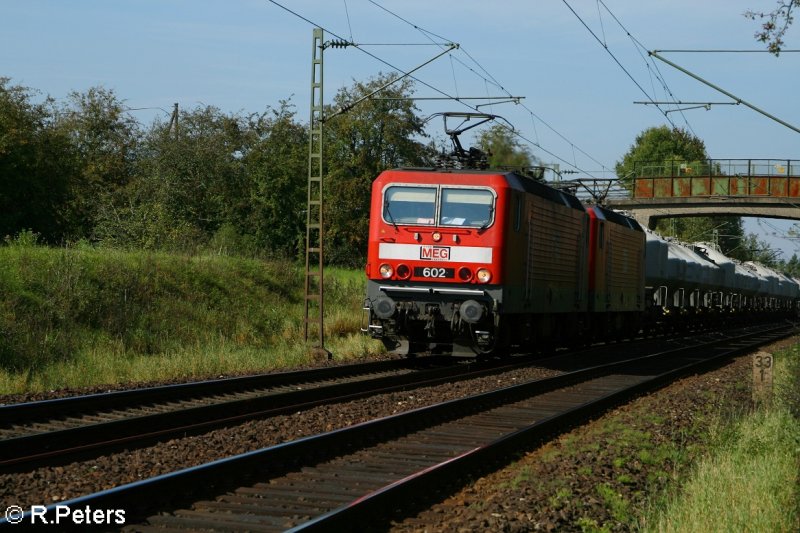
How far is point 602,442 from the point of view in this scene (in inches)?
397

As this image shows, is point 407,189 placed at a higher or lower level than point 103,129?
lower

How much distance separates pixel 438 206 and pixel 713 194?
3691cm

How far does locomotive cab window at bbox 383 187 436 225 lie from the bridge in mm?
31714

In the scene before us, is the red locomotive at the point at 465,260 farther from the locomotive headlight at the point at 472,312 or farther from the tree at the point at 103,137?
the tree at the point at 103,137

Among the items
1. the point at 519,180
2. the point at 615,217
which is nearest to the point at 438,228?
the point at 519,180

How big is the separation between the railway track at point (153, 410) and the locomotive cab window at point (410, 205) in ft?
8.63

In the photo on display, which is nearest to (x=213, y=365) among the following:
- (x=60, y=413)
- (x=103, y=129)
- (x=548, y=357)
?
(x=60, y=413)

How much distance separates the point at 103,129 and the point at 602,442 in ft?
146

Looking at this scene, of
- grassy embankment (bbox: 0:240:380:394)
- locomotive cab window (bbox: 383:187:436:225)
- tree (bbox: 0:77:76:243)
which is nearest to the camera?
grassy embankment (bbox: 0:240:380:394)

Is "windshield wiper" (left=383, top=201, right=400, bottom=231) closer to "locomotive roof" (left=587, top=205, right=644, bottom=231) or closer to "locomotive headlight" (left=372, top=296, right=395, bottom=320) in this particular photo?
"locomotive headlight" (left=372, top=296, right=395, bottom=320)

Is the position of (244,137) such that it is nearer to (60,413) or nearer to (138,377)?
(138,377)

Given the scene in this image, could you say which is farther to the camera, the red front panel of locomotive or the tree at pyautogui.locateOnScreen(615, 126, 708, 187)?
the tree at pyautogui.locateOnScreen(615, 126, 708, 187)

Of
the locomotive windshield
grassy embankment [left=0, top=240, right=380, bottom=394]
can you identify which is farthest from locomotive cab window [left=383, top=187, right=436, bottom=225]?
grassy embankment [left=0, top=240, right=380, bottom=394]

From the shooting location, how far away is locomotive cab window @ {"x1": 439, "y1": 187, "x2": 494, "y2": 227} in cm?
1689
